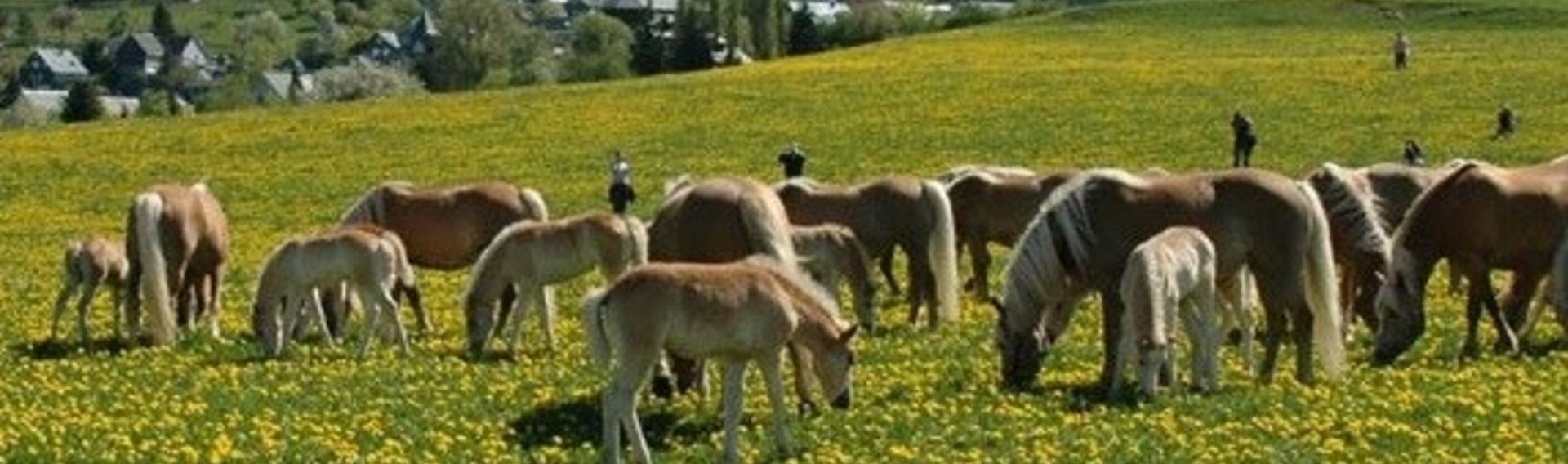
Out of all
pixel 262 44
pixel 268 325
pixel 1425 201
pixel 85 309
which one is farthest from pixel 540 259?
pixel 262 44

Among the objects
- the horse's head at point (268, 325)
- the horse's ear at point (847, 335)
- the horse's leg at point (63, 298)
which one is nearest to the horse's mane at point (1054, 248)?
the horse's ear at point (847, 335)

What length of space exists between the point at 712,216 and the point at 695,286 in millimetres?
3840

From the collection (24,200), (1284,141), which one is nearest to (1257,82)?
(1284,141)

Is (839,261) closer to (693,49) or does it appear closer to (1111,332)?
(1111,332)

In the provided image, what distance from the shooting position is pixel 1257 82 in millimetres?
67062

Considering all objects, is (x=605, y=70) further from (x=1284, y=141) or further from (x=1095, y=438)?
(x=1095, y=438)

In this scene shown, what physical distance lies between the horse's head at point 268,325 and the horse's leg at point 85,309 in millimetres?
2636

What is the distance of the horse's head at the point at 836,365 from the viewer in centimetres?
1530

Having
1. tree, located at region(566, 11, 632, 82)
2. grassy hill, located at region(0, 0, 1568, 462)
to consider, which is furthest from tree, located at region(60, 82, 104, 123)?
grassy hill, located at region(0, 0, 1568, 462)

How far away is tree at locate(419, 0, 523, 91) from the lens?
4414 inches

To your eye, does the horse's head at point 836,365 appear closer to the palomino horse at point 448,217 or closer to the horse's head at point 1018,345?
the horse's head at point 1018,345

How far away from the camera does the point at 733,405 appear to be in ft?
46.9

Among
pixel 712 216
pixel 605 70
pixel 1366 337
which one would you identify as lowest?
pixel 605 70

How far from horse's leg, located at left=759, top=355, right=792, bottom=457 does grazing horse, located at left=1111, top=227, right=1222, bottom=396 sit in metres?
3.18
